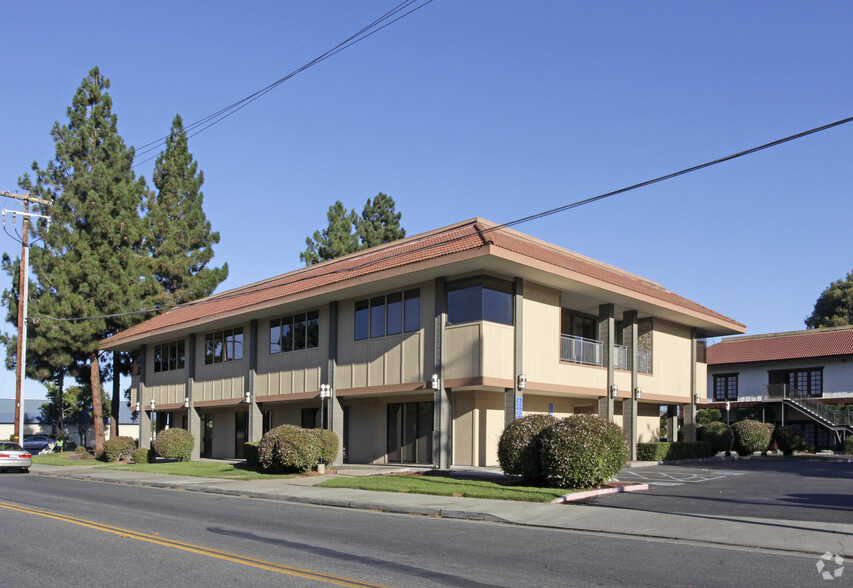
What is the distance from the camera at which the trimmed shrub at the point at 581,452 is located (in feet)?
59.8

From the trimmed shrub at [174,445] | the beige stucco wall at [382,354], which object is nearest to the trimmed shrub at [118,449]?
the trimmed shrub at [174,445]

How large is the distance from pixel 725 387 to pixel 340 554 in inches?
1906

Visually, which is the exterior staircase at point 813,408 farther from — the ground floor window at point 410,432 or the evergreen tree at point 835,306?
the ground floor window at point 410,432

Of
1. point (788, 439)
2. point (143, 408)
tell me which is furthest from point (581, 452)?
point (143, 408)

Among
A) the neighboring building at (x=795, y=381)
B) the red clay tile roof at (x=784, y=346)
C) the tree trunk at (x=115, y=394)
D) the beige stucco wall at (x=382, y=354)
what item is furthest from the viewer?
the tree trunk at (x=115, y=394)

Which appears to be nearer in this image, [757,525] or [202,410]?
[757,525]

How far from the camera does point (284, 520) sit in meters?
14.4

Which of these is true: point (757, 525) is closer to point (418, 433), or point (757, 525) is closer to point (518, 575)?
point (518, 575)

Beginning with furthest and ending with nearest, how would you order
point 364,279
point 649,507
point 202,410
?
point 202,410 < point 364,279 < point 649,507

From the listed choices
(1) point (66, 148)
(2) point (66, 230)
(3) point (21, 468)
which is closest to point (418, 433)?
(3) point (21, 468)

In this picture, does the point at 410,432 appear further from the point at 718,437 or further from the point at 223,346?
the point at 718,437

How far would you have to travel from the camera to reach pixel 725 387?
5338 centimetres

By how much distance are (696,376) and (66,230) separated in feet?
119

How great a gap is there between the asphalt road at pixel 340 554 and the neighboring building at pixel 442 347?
1000cm
